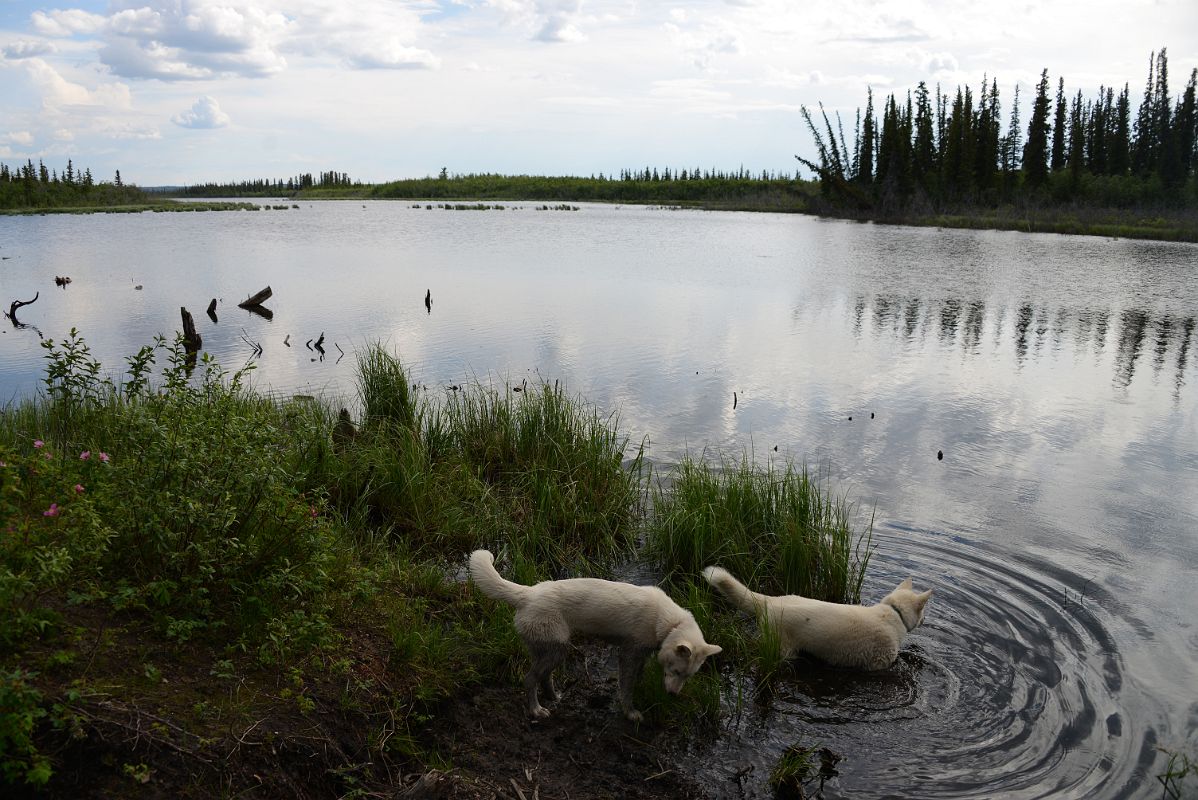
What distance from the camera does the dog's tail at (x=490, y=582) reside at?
5102 mm

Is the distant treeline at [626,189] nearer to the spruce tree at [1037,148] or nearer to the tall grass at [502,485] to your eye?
the spruce tree at [1037,148]

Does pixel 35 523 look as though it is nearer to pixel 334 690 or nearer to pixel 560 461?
pixel 334 690

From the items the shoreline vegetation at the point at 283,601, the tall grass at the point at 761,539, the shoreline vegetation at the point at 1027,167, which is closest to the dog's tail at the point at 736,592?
the shoreline vegetation at the point at 283,601

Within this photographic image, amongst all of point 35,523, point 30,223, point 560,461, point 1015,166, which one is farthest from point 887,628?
point 1015,166

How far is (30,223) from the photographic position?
59.6 m

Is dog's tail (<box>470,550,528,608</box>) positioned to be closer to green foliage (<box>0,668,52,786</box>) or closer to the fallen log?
green foliage (<box>0,668,52,786</box>)

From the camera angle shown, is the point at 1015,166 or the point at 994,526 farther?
the point at 1015,166

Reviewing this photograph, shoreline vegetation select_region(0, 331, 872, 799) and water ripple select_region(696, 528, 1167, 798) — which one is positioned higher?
shoreline vegetation select_region(0, 331, 872, 799)

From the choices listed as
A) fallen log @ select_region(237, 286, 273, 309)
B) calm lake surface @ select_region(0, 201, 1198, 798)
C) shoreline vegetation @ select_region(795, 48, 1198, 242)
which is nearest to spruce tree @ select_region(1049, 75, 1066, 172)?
shoreline vegetation @ select_region(795, 48, 1198, 242)

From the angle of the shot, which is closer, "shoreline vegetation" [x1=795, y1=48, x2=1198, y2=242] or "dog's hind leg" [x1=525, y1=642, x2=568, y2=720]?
"dog's hind leg" [x1=525, y1=642, x2=568, y2=720]

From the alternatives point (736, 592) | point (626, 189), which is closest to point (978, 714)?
point (736, 592)

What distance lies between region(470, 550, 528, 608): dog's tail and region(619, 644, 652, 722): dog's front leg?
737mm

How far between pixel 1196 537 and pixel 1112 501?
3.74 ft

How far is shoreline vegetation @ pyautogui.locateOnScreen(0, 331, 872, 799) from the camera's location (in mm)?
3934
